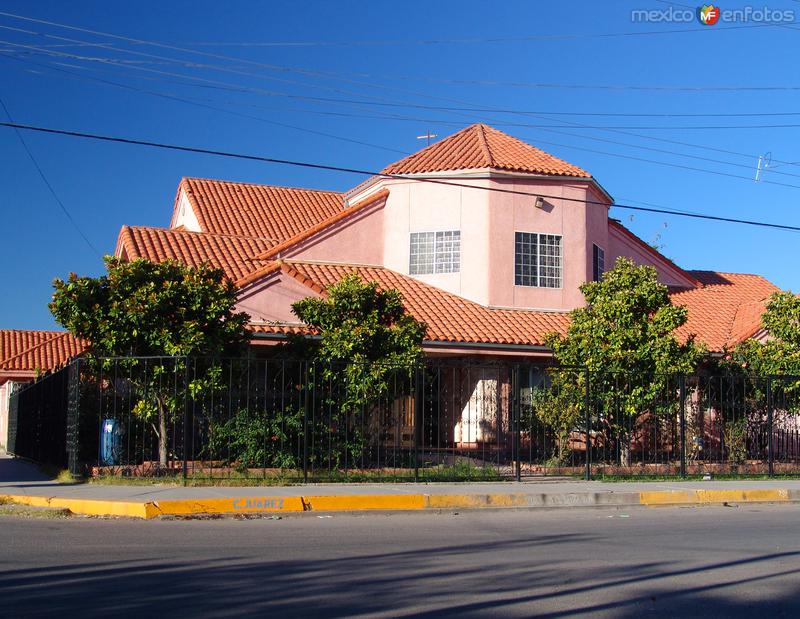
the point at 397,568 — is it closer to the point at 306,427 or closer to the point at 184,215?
the point at 306,427

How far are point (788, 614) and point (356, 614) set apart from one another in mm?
3140

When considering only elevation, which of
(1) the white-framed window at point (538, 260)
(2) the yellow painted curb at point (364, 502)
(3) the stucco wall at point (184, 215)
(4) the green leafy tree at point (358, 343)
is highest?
(3) the stucco wall at point (184, 215)

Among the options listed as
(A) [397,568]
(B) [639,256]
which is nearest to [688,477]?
(A) [397,568]

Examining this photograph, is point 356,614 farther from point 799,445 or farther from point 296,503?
point 799,445

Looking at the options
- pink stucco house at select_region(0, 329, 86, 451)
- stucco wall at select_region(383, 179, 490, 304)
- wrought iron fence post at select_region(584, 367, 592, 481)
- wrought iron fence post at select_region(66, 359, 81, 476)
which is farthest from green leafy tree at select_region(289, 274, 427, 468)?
pink stucco house at select_region(0, 329, 86, 451)

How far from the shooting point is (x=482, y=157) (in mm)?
25578

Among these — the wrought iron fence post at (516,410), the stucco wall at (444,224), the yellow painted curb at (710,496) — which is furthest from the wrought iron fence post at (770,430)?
the stucco wall at (444,224)

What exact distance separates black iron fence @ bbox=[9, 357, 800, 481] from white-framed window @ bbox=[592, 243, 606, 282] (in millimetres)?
6963

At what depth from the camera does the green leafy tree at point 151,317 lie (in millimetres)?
16047

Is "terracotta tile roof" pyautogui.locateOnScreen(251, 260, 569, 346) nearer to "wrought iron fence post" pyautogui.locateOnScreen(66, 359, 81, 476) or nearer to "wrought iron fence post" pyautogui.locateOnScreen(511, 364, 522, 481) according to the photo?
"wrought iron fence post" pyautogui.locateOnScreen(511, 364, 522, 481)

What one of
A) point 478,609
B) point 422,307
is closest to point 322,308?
point 422,307

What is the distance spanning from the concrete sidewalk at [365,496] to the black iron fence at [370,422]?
33.8 inches

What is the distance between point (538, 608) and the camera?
6961 mm

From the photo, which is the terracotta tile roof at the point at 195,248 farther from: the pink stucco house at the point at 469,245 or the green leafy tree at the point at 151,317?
the green leafy tree at the point at 151,317
